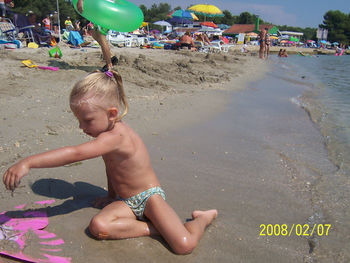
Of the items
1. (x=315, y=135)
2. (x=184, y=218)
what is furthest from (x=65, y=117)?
(x=315, y=135)

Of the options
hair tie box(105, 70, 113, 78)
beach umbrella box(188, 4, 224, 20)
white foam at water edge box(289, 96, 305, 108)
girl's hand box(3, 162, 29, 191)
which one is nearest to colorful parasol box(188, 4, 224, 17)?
beach umbrella box(188, 4, 224, 20)

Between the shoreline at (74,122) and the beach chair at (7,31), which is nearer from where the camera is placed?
the shoreline at (74,122)

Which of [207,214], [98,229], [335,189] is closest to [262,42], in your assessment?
[335,189]

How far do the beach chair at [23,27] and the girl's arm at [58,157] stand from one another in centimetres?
1072

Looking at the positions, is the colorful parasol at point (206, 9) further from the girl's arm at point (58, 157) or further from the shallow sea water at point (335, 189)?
the girl's arm at point (58, 157)

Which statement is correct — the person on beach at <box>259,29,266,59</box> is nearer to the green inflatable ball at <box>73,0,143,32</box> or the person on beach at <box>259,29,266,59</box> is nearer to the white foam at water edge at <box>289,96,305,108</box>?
the white foam at water edge at <box>289,96,305,108</box>

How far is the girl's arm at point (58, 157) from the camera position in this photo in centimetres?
147

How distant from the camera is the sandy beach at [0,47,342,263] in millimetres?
1912

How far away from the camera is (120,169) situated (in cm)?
201

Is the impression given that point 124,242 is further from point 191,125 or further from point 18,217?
point 191,125

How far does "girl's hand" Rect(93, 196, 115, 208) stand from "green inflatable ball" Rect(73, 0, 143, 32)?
3972 mm

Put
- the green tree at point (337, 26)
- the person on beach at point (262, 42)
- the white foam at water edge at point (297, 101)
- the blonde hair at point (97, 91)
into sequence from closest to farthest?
1. the blonde hair at point (97, 91)
2. the white foam at water edge at point (297, 101)
3. the person on beach at point (262, 42)
4. the green tree at point (337, 26)

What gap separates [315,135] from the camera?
14.6 feet

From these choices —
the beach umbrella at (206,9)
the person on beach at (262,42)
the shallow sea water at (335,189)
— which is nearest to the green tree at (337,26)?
the beach umbrella at (206,9)
